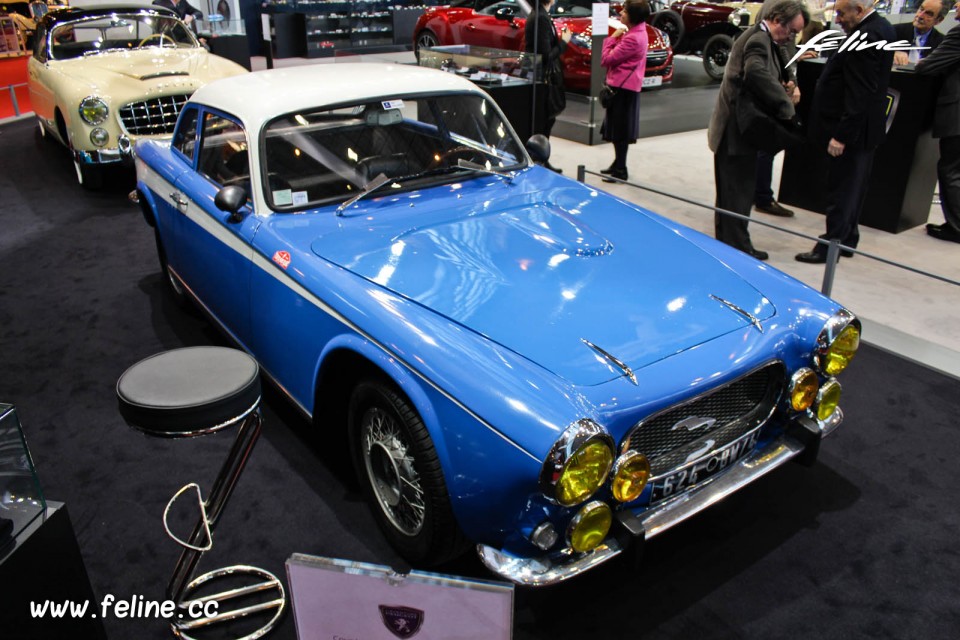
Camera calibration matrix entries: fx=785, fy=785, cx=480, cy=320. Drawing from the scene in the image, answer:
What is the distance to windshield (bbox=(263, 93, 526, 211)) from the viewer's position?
3.36 m

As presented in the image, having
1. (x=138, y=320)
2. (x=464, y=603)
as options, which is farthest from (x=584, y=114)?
(x=464, y=603)

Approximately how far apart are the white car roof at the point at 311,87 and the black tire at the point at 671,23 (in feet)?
28.0

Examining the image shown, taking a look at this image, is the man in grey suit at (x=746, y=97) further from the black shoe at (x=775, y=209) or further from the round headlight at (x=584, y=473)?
the round headlight at (x=584, y=473)

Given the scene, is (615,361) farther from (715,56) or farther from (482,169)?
(715,56)

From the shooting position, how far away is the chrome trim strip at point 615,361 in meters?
2.30

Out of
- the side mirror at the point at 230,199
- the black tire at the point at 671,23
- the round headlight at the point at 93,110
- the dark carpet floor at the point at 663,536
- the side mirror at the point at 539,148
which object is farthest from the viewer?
the black tire at the point at 671,23

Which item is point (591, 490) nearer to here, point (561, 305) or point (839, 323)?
point (561, 305)

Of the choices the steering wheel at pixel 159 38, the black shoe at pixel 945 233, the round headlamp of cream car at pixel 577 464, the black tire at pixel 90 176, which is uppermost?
the steering wheel at pixel 159 38

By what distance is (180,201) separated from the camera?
390 cm

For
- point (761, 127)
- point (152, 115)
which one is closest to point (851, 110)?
point (761, 127)

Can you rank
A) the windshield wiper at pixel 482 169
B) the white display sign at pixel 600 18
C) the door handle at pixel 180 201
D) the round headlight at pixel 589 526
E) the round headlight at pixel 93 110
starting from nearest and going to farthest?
1. the round headlight at pixel 589 526
2. the windshield wiper at pixel 482 169
3. the door handle at pixel 180 201
4. the round headlight at pixel 93 110
5. the white display sign at pixel 600 18

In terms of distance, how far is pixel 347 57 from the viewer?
15344 mm

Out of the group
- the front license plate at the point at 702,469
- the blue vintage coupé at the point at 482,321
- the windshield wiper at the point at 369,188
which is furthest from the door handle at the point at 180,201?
the front license plate at the point at 702,469

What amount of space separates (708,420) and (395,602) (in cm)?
120
